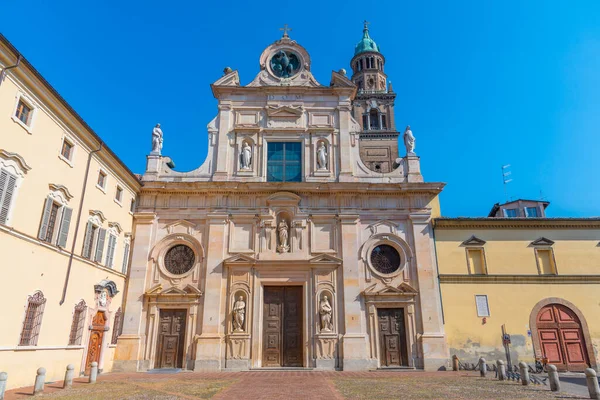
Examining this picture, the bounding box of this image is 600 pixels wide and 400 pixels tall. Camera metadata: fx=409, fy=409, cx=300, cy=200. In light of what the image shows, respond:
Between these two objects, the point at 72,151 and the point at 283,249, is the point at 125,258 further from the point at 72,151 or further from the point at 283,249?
the point at 283,249

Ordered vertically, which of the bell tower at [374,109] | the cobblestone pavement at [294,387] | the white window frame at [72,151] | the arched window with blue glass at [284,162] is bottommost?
the cobblestone pavement at [294,387]

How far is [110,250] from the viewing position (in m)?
19.8

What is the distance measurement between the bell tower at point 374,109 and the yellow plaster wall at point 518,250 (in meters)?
17.5

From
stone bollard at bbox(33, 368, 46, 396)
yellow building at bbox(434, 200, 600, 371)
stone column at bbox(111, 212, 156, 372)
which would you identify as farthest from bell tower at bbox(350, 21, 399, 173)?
stone bollard at bbox(33, 368, 46, 396)

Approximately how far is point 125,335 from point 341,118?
1697 centimetres

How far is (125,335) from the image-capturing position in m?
20.6

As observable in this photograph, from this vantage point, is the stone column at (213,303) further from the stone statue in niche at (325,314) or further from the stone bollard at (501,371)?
the stone bollard at (501,371)

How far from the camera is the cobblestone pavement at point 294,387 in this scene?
12375 mm

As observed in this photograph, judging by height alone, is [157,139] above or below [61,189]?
above

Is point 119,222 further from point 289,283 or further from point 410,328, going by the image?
point 410,328

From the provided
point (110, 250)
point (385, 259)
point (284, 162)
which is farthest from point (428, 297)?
point (110, 250)

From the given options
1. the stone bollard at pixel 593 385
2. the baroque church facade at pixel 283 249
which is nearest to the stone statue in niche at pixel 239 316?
the baroque church facade at pixel 283 249

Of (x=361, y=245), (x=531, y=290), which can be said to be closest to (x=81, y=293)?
(x=361, y=245)

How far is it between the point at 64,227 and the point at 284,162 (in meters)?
12.3
